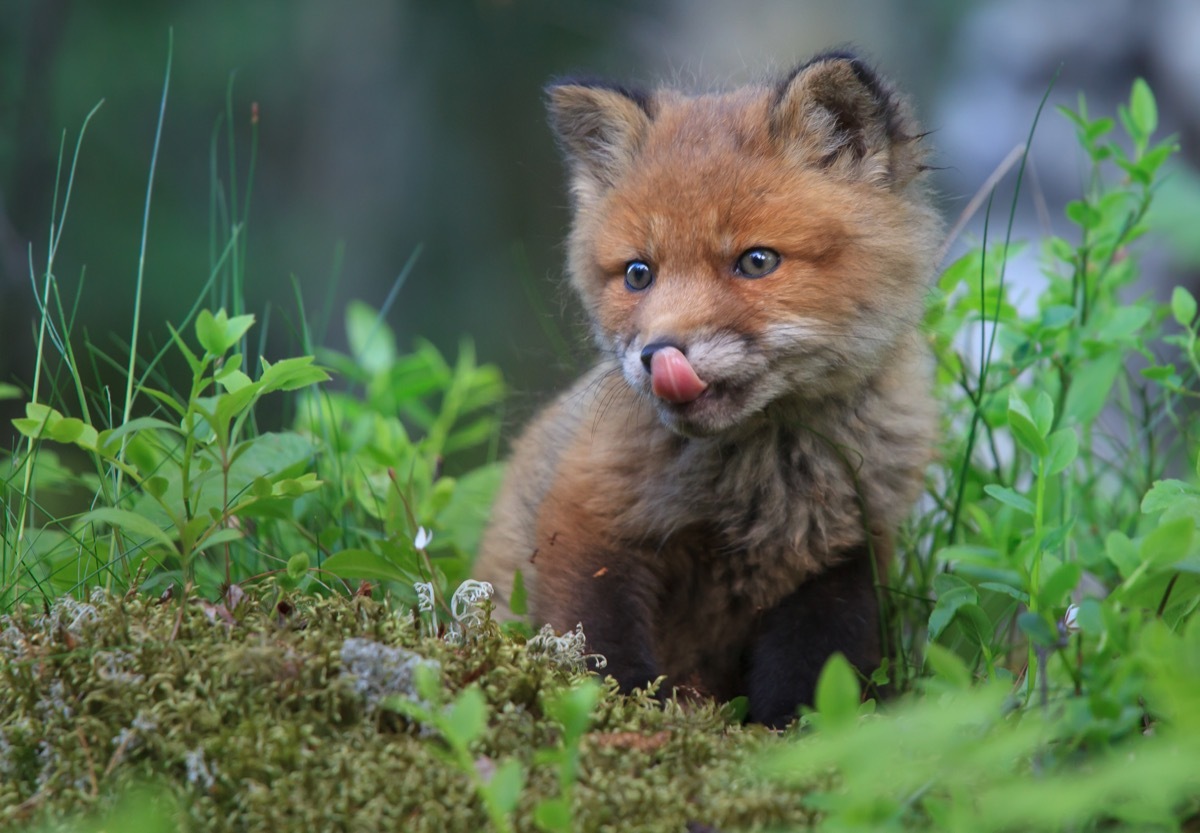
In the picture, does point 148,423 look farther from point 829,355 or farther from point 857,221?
point 857,221

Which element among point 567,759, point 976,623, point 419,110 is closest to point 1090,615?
point 976,623

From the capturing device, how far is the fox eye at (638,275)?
9.10 feet

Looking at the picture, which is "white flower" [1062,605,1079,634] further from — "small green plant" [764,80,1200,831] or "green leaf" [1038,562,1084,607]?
"green leaf" [1038,562,1084,607]

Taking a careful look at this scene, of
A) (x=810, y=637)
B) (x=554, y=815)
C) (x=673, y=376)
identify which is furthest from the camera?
(x=810, y=637)

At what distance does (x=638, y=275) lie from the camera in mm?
2803

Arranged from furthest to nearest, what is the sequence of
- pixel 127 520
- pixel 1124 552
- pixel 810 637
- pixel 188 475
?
pixel 810 637 < pixel 188 475 < pixel 127 520 < pixel 1124 552

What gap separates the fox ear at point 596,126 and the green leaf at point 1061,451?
147 centimetres

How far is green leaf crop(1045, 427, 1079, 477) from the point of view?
1970 millimetres

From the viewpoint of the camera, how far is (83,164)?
7855 millimetres

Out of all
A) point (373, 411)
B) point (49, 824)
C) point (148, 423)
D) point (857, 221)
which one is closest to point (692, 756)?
point (49, 824)

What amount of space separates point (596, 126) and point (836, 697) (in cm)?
224

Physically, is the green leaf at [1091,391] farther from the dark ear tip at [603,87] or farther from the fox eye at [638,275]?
the dark ear tip at [603,87]

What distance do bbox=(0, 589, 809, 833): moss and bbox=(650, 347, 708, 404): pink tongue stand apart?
694 mm

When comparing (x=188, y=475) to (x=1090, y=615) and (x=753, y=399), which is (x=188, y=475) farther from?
(x=1090, y=615)
